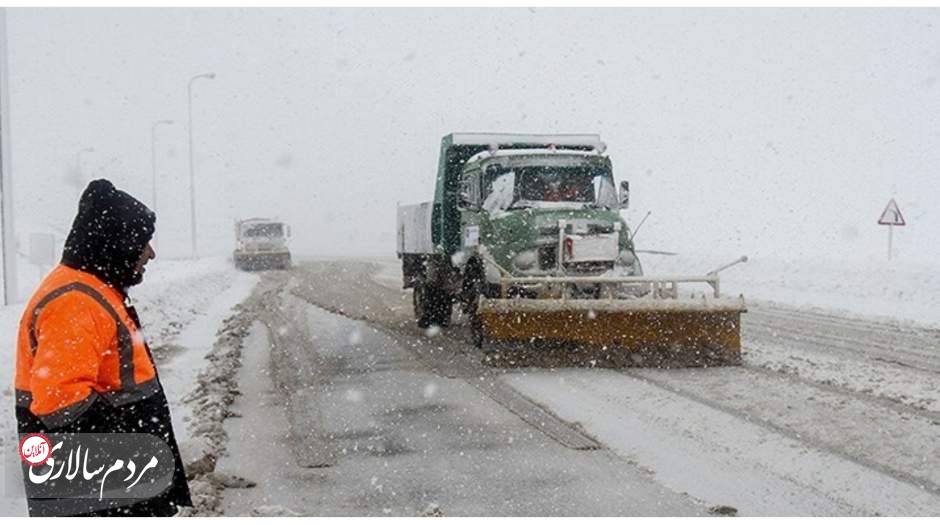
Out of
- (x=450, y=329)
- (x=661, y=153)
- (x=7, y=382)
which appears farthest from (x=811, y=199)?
(x=7, y=382)

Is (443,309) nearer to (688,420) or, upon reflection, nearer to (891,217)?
(688,420)

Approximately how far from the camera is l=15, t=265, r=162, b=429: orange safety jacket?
320 cm

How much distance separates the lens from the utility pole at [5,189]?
16359 mm

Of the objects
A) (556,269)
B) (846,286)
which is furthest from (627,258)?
(846,286)

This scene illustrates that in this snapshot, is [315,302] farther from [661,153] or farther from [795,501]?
[661,153]

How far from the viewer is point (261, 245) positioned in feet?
140

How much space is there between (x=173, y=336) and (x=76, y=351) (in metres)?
12.0

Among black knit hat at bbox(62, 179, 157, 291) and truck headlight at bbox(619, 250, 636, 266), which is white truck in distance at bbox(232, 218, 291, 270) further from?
black knit hat at bbox(62, 179, 157, 291)

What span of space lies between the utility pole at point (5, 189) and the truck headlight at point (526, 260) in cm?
873

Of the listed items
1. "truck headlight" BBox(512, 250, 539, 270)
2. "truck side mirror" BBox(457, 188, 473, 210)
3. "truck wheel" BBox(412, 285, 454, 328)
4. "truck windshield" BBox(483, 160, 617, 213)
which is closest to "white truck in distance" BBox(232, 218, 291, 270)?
"truck wheel" BBox(412, 285, 454, 328)

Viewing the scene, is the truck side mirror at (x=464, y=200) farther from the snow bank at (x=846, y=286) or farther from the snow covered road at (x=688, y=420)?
the snow bank at (x=846, y=286)

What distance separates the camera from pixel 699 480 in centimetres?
621

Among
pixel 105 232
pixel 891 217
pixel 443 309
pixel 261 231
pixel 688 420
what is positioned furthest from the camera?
pixel 261 231

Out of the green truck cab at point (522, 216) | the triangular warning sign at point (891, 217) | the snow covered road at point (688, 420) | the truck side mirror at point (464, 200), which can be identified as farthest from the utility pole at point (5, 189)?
the triangular warning sign at point (891, 217)
